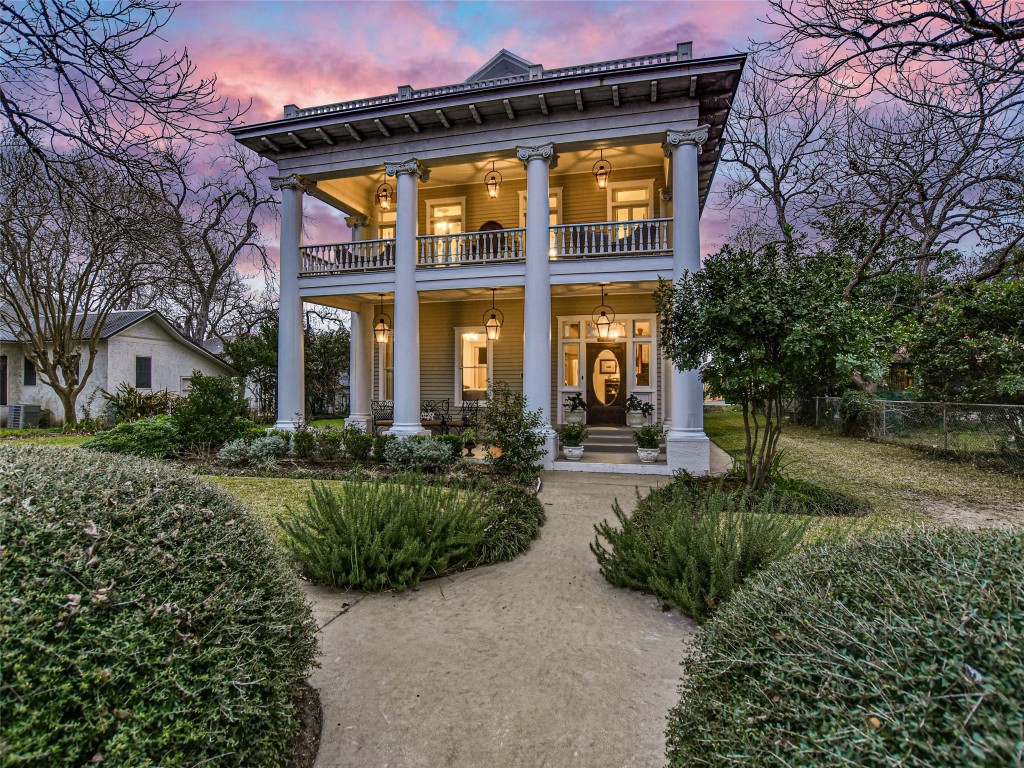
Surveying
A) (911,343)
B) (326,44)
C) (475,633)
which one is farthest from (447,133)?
(911,343)

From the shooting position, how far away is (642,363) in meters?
13.3

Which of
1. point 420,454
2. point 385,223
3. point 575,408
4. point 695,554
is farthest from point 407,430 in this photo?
point 695,554

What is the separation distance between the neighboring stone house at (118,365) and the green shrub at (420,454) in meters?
15.3

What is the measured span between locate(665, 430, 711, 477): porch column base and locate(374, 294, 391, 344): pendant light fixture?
8.72m

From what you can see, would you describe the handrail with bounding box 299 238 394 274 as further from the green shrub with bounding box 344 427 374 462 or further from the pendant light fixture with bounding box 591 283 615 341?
the pendant light fixture with bounding box 591 283 615 341

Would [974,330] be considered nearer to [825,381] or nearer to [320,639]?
[825,381]

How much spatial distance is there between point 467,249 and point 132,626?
11.3 m

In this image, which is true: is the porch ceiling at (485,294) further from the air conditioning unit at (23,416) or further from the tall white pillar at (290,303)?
the air conditioning unit at (23,416)

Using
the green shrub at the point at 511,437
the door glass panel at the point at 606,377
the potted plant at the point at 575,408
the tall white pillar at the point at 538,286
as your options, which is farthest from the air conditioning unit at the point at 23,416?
the door glass panel at the point at 606,377

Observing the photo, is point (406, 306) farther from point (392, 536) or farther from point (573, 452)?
point (392, 536)

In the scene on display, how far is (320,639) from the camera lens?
3.42 m

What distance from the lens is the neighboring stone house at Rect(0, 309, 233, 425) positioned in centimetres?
1900

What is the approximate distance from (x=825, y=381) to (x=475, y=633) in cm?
639

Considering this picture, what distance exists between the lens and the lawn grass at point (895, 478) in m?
7.38
